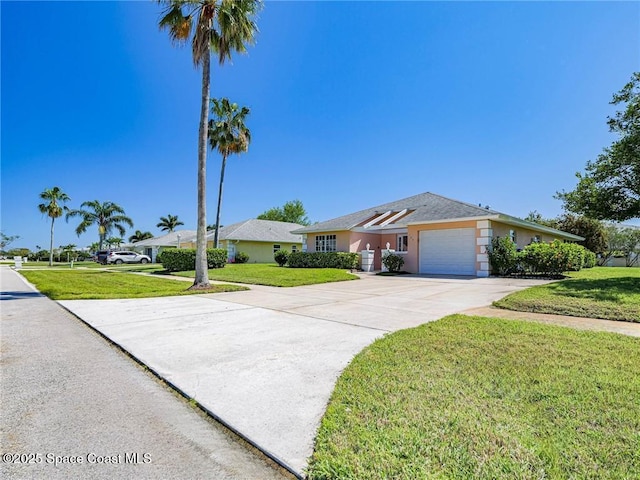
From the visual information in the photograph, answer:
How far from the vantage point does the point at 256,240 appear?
3300 cm

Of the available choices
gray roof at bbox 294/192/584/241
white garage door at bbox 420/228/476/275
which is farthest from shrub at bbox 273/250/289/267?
white garage door at bbox 420/228/476/275

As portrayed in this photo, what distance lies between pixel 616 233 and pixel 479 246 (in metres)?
28.2

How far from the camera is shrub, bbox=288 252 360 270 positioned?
70.2ft

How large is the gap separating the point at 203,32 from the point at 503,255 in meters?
16.4

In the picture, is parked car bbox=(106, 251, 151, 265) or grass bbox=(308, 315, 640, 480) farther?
parked car bbox=(106, 251, 151, 265)

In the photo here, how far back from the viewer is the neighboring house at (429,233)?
17.0m

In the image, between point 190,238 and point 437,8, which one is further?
point 190,238

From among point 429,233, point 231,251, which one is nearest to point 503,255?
point 429,233

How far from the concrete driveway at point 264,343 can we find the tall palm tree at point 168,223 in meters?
57.0

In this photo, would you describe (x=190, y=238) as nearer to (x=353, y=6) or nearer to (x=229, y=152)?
(x=229, y=152)

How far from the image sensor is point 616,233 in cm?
3378

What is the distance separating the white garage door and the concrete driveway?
7.56 meters

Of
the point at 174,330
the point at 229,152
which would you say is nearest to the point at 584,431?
the point at 174,330

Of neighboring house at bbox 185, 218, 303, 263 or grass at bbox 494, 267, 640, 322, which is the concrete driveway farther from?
Answer: neighboring house at bbox 185, 218, 303, 263
